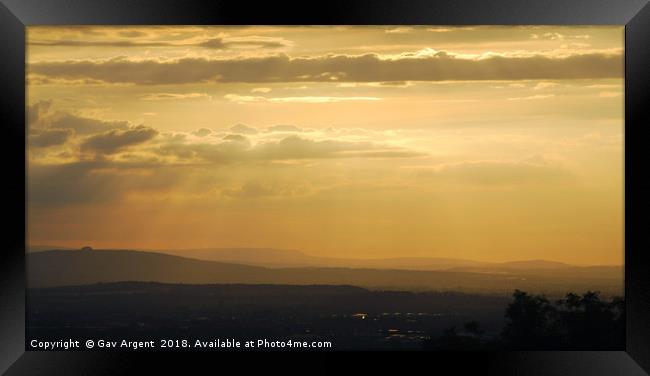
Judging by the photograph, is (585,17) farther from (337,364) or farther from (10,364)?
(10,364)

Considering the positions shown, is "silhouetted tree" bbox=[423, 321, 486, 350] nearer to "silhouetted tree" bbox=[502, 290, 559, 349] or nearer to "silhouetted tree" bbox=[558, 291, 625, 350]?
"silhouetted tree" bbox=[502, 290, 559, 349]

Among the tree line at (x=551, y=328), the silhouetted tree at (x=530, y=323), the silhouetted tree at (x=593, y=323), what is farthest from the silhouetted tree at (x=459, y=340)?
the silhouetted tree at (x=593, y=323)

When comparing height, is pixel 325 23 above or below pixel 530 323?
above

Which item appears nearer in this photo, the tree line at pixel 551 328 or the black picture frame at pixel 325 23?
the black picture frame at pixel 325 23

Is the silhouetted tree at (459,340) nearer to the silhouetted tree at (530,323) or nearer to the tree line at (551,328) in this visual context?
the tree line at (551,328)

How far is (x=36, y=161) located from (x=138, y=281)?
68 centimetres

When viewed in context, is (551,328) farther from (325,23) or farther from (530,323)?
(325,23)

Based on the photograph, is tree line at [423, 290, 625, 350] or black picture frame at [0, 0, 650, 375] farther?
tree line at [423, 290, 625, 350]

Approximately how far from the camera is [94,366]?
4094 mm

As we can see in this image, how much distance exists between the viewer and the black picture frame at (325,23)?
4086mm

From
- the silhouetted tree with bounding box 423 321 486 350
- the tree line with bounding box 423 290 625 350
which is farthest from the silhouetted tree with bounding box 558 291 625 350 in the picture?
the silhouetted tree with bounding box 423 321 486 350

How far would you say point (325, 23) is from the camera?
412 centimetres

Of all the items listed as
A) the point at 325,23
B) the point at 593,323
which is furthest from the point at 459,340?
the point at 325,23

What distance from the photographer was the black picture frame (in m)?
4.09
